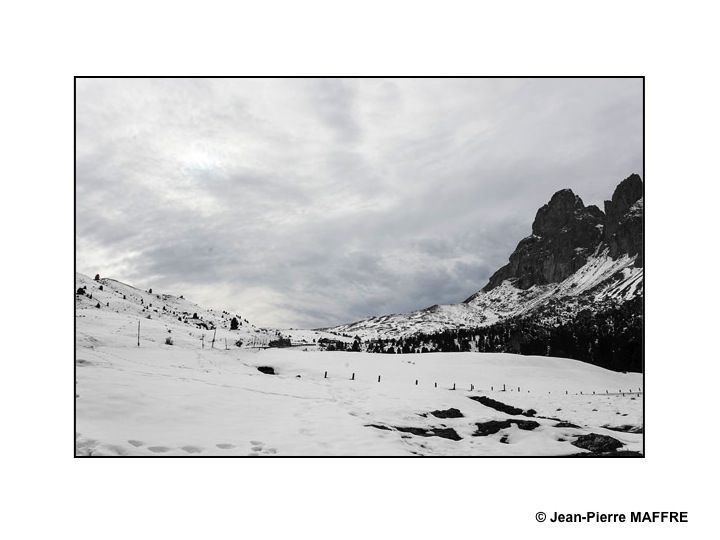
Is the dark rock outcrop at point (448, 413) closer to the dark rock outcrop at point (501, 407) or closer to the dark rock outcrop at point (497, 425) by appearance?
the dark rock outcrop at point (497, 425)

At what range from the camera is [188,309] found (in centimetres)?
11206

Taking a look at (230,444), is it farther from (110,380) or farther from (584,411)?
(584,411)

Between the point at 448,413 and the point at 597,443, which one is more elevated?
the point at 597,443

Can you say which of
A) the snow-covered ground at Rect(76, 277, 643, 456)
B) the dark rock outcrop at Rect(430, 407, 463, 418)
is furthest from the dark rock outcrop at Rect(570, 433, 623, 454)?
the dark rock outcrop at Rect(430, 407, 463, 418)

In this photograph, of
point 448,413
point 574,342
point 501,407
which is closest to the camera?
point 448,413

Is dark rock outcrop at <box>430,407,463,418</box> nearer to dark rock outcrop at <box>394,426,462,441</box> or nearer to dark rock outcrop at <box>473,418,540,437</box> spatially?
dark rock outcrop at <box>473,418,540,437</box>

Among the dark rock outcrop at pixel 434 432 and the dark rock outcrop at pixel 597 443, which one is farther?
the dark rock outcrop at pixel 434 432

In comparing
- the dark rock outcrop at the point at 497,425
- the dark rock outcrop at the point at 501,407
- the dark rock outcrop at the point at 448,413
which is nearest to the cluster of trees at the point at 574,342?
the dark rock outcrop at the point at 501,407

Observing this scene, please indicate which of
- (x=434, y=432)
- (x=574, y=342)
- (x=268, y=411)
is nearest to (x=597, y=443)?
(x=434, y=432)

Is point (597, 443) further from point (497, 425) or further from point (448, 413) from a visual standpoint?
point (448, 413)

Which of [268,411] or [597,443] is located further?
[268,411]

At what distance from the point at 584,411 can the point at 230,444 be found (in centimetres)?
2097

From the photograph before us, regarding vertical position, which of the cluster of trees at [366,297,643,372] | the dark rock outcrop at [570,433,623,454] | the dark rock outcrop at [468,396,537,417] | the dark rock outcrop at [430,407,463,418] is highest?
the dark rock outcrop at [570,433,623,454]

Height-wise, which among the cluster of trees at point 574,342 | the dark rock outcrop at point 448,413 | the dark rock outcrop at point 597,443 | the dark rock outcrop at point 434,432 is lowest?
the cluster of trees at point 574,342
